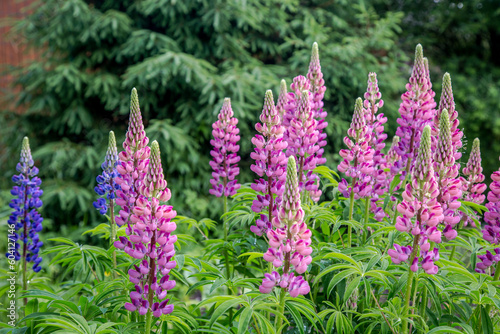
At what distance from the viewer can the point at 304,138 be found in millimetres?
2189

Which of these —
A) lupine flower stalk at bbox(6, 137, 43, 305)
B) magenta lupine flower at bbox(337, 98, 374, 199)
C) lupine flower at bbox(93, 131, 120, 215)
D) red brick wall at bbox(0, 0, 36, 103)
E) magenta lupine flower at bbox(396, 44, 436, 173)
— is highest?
red brick wall at bbox(0, 0, 36, 103)

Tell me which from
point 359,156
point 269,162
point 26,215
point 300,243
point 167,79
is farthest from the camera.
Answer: point 167,79

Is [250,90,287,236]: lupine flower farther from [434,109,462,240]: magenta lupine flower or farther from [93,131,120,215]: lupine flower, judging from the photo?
[93,131,120,215]: lupine flower

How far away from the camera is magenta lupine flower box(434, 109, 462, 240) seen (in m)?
1.72

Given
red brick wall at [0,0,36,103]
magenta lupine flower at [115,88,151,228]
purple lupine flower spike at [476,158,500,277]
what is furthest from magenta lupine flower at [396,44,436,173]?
red brick wall at [0,0,36,103]

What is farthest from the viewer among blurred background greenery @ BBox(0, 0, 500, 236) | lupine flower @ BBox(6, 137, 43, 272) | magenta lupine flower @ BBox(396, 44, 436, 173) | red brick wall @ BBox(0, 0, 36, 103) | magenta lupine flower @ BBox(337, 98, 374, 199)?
red brick wall @ BBox(0, 0, 36, 103)

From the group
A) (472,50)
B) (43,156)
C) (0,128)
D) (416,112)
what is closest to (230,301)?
(416,112)

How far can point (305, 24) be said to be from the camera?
6148 mm

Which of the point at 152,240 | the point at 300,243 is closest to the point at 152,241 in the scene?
the point at 152,240

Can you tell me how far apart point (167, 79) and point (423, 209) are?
439 cm

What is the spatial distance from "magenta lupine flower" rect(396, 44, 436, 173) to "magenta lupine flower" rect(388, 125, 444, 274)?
68 centimetres

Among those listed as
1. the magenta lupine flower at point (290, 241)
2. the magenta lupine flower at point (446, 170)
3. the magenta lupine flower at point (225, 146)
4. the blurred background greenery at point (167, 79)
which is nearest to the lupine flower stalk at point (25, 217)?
the magenta lupine flower at point (225, 146)

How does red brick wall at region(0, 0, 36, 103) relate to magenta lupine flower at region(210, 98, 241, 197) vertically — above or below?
above

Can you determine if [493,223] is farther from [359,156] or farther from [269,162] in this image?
[269,162]
